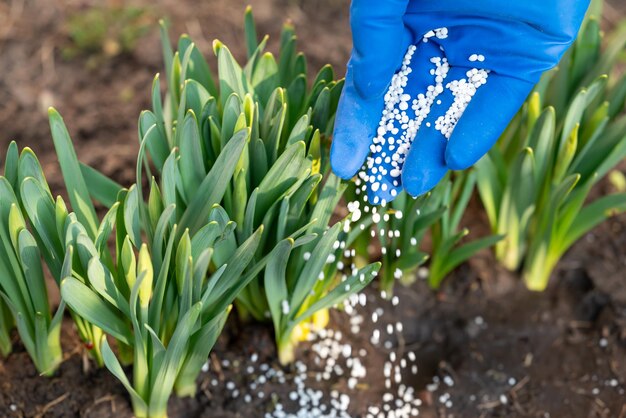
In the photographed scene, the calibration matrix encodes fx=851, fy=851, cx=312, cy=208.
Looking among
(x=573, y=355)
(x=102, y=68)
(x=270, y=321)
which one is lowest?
(x=573, y=355)

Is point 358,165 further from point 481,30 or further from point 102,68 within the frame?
point 102,68

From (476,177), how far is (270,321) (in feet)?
2.08

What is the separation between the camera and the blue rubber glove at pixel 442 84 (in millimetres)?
1774

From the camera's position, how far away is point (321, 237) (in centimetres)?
178

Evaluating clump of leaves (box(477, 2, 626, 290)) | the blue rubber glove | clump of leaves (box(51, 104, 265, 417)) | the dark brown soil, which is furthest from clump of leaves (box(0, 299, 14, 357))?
clump of leaves (box(477, 2, 626, 290))

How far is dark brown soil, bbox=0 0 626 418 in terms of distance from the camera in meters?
1.96

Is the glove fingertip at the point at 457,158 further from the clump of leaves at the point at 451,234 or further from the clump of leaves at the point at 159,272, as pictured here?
the clump of leaves at the point at 159,272

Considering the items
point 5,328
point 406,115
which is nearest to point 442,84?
point 406,115

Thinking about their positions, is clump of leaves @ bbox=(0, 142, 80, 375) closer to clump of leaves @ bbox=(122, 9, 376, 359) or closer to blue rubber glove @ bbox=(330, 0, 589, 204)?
clump of leaves @ bbox=(122, 9, 376, 359)

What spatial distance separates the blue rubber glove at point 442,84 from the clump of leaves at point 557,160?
18 cm

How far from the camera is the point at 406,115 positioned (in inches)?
73.2

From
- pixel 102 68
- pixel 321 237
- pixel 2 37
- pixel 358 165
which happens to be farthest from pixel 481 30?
pixel 2 37

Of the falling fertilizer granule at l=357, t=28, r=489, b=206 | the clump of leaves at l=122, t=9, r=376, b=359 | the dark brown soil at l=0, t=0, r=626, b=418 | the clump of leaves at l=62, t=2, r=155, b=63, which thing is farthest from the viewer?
the clump of leaves at l=62, t=2, r=155, b=63

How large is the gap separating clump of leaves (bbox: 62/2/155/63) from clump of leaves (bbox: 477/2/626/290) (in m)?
1.30
